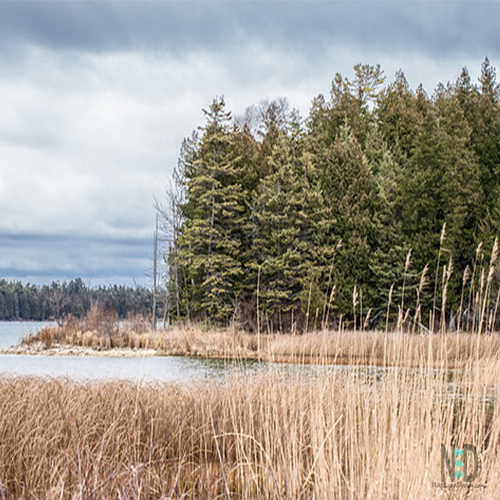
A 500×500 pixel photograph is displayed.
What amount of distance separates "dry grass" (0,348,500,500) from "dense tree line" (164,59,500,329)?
1641cm

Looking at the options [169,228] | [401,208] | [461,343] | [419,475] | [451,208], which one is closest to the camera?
[419,475]

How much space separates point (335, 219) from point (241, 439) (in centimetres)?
2246

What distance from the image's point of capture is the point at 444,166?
24.7 meters

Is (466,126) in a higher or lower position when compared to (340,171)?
higher

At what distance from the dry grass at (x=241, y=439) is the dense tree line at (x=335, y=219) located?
16412mm

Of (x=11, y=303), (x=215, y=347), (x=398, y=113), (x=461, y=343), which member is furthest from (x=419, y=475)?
(x=11, y=303)

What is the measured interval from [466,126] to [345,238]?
7387 mm

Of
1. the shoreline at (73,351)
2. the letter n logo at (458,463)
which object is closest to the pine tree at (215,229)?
the shoreline at (73,351)

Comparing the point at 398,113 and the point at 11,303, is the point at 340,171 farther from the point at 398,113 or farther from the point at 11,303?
the point at 11,303

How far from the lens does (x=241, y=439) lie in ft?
11.2

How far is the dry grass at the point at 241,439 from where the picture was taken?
120 inches

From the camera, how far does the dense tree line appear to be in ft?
77.9

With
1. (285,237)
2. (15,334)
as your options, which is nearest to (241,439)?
(285,237)

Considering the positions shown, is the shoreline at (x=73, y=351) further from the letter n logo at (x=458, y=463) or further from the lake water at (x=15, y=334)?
the letter n logo at (x=458, y=463)
